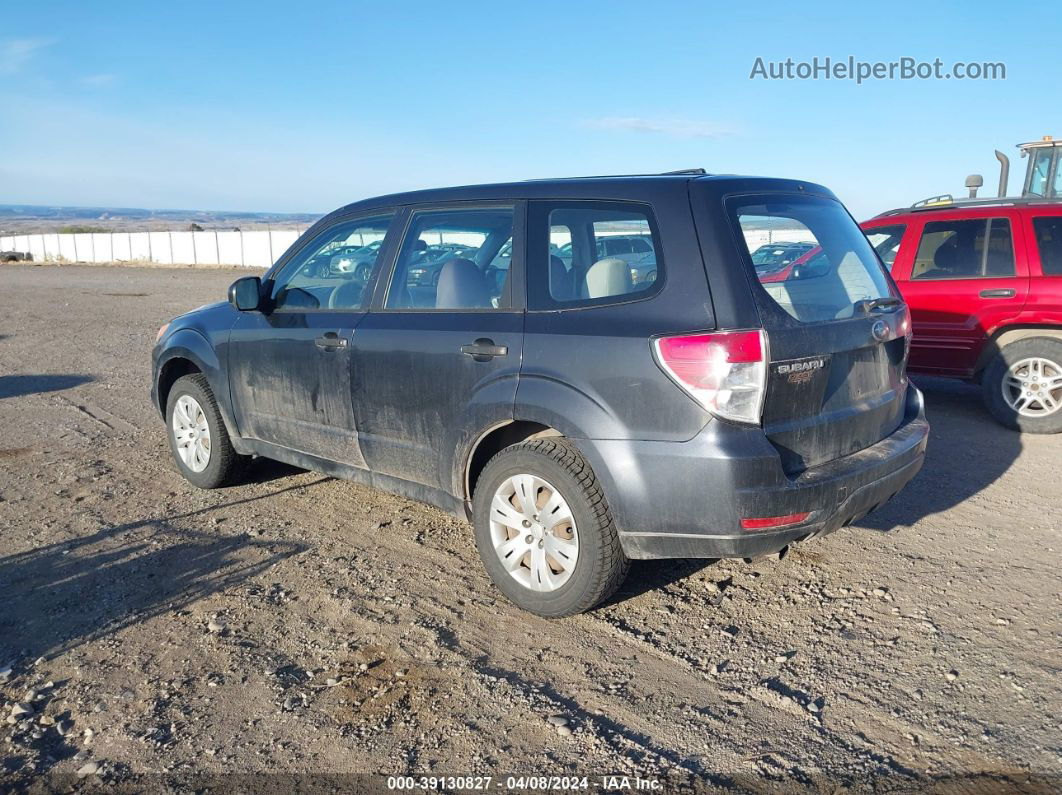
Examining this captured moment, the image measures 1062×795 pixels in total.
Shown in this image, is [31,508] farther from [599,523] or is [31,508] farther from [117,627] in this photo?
[599,523]

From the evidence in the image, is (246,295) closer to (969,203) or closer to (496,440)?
(496,440)

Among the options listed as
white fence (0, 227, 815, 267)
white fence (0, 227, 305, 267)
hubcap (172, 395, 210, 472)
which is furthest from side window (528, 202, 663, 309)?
white fence (0, 227, 305, 267)

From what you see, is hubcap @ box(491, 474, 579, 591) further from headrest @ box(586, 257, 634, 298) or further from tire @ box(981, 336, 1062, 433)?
tire @ box(981, 336, 1062, 433)

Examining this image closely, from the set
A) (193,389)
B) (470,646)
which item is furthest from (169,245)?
(470,646)

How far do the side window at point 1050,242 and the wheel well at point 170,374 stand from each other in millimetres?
6491

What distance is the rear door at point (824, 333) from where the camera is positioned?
358 cm

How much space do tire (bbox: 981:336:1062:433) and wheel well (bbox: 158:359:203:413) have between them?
243 inches

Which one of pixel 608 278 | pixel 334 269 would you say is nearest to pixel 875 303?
pixel 608 278

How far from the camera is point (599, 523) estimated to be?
3.72 metres

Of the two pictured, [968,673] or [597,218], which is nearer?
[968,673]

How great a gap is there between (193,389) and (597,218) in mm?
3235

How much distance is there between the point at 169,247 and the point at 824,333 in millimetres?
48877

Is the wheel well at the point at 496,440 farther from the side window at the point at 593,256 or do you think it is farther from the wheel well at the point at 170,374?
the wheel well at the point at 170,374

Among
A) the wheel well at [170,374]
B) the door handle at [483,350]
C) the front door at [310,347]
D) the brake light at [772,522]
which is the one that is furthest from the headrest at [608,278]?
the wheel well at [170,374]
